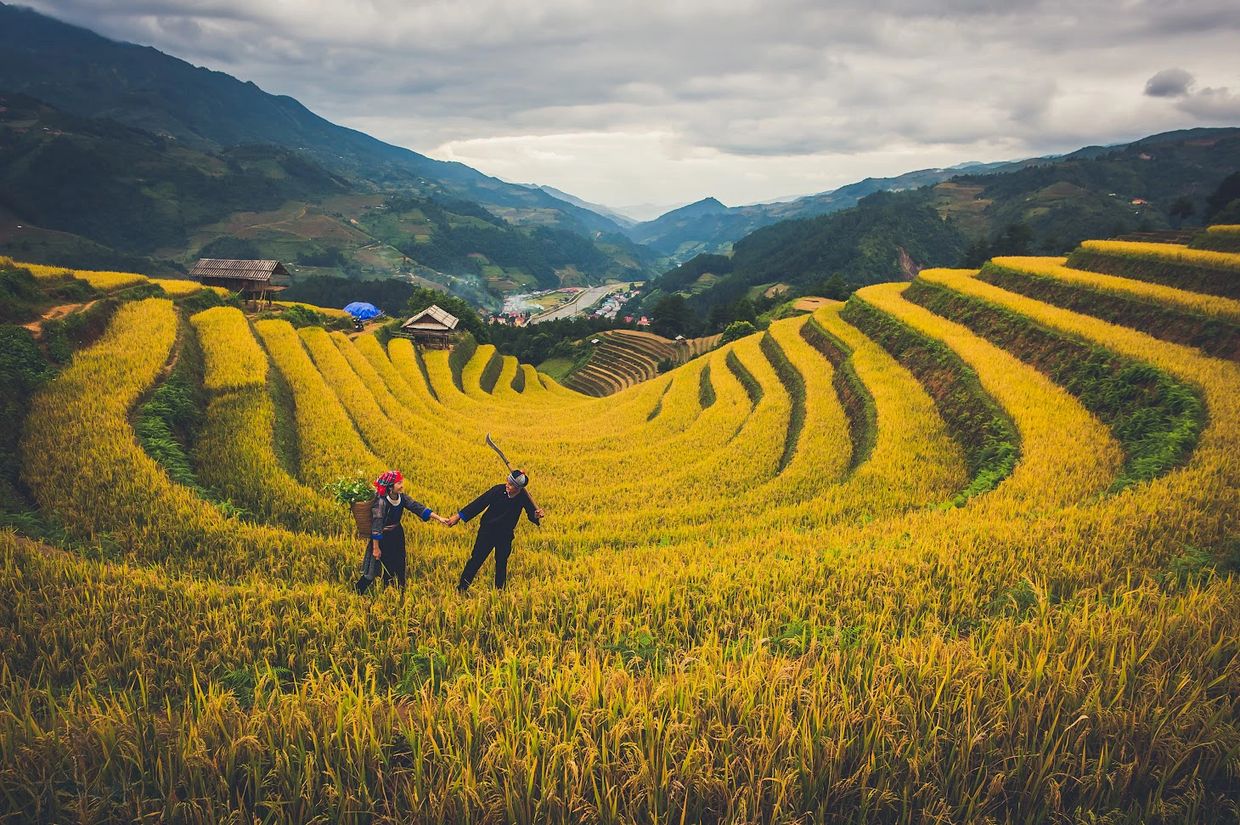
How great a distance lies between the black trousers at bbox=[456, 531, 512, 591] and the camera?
257 inches

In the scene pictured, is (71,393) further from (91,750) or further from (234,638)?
(91,750)

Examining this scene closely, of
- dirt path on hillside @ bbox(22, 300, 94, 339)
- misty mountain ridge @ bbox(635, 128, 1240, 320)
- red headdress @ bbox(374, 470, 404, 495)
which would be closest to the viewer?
red headdress @ bbox(374, 470, 404, 495)

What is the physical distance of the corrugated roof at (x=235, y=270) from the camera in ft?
108

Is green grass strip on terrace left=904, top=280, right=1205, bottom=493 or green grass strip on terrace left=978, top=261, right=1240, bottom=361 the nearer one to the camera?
green grass strip on terrace left=904, top=280, right=1205, bottom=493

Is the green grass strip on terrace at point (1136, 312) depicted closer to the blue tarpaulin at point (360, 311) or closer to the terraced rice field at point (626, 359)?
the terraced rice field at point (626, 359)

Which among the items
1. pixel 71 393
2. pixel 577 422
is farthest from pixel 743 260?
pixel 71 393

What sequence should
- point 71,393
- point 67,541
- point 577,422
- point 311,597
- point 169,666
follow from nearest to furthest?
point 169,666, point 311,597, point 67,541, point 71,393, point 577,422

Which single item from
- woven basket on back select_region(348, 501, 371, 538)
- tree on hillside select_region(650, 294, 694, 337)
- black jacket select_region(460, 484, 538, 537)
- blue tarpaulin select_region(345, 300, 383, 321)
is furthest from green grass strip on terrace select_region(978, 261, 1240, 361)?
tree on hillside select_region(650, 294, 694, 337)

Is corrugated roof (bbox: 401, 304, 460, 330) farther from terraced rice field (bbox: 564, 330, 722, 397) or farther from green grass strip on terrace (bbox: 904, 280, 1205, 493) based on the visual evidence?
green grass strip on terrace (bbox: 904, 280, 1205, 493)

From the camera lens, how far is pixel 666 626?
207 inches

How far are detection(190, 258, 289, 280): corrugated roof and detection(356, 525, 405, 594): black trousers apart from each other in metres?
34.7

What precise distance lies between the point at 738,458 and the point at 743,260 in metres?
196

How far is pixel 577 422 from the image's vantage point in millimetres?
24094

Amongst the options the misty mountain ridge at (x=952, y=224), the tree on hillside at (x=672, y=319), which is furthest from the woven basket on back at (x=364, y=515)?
the misty mountain ridge at (x=952, y=224)
